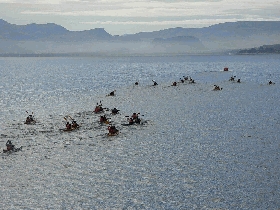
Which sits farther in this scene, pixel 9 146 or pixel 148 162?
pixel 9 146

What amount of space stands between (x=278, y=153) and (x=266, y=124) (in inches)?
367

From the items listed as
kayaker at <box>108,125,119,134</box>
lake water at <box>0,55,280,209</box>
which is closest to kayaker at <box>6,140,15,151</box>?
lake water at <box>0,55,280,209</box>

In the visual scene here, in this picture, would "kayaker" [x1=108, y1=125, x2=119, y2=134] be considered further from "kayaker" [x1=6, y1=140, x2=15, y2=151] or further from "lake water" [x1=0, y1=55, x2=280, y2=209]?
"kayaker" [x1=6, y1=140, x2=15, y2=151]

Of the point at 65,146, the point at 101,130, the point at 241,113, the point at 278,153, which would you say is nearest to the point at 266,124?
the point at 241,113

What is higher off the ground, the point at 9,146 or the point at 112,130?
the point at 112,130

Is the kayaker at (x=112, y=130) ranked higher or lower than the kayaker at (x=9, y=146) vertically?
higher

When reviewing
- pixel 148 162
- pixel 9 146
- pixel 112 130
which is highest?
pixel 112 130

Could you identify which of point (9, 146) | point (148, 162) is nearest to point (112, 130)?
point (148, 162)

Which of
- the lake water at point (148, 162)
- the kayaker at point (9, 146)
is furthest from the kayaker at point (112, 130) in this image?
the kayaker at point (9, 146)

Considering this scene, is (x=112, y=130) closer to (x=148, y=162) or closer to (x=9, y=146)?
(x=148, y=162)

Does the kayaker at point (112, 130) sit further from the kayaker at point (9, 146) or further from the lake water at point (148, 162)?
the kayaker at point (9, 146)

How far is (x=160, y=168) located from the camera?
21734 millimetres

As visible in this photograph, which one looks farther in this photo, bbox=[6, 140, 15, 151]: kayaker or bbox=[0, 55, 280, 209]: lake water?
bbox=[6, 140, 15, 151]: kayaker

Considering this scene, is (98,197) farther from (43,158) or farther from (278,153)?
(278,153)
